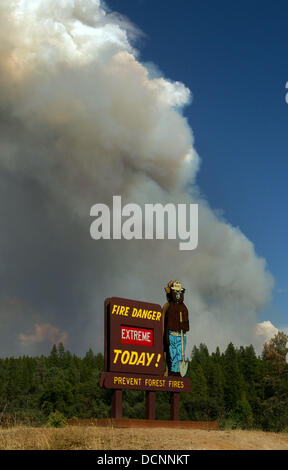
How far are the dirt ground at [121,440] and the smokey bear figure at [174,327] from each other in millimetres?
9452

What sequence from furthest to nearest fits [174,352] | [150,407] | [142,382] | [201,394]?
1. [201,394]
2. [174,352]
3. [150,407]
4. [142,382]

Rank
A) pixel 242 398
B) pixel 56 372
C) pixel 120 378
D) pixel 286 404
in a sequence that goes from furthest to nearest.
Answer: pixel 56 372, pixel 242 398, pixel 286 404, pixel 120 378

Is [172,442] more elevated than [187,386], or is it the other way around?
[187,386]

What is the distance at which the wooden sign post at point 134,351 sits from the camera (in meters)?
32.1

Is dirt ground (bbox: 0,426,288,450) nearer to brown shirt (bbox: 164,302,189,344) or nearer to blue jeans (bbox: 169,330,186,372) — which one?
blue jeans (bbox: 169,330,186,372)

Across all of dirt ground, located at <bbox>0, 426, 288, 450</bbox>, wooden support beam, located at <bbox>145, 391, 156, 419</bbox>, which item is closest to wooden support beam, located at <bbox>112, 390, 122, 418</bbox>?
wooden support beam, located at <bbox>145, 391, 156, 419</bbox>

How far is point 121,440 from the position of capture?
22156 mm

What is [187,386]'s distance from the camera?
36750 mm

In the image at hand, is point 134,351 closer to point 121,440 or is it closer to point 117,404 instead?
point 117,404

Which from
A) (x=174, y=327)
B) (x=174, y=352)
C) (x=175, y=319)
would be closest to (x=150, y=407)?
(x=174, y=352)

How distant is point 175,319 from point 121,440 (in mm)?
14682

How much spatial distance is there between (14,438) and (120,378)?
35.6ft
